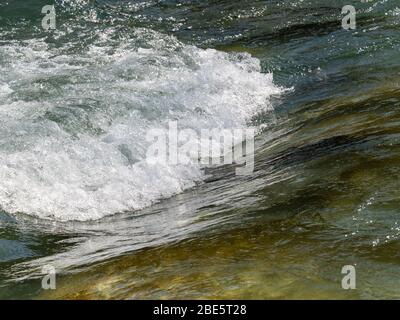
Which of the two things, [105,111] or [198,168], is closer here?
[198,168]

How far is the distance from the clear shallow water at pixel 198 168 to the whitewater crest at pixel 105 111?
2cm

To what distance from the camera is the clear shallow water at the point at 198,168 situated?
3945 mm

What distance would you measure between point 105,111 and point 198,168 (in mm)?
1963

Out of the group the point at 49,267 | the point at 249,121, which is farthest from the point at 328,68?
the point at 49,267

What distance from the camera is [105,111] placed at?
860 centimetres

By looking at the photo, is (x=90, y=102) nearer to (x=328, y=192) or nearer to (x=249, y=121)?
(x=249, y=121)

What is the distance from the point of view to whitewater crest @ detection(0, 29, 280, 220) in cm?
641

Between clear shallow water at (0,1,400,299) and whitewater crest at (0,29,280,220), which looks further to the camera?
whitewater crest at (0,29,280,220)

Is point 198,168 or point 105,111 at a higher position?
point 105,111

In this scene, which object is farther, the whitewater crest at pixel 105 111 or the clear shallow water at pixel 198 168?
the whitewater crest at pixel 105 111

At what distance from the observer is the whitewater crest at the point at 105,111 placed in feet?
21.0

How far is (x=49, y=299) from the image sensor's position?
384cm

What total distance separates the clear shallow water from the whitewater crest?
0.02 metres

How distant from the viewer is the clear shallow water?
155 inches
